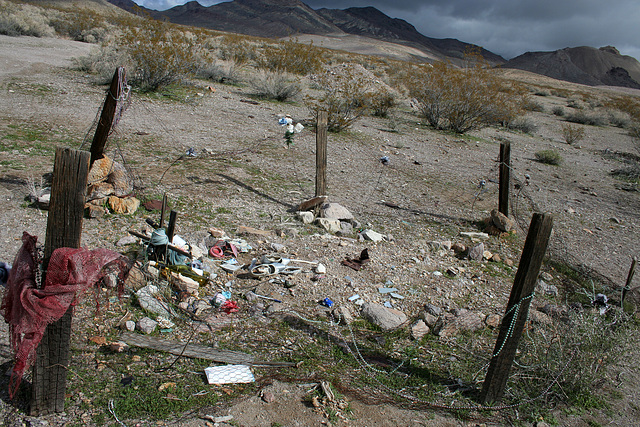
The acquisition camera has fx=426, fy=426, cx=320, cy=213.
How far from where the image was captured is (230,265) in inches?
181

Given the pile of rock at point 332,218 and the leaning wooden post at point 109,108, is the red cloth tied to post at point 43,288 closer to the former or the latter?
the leaning wooden post at point 109,108

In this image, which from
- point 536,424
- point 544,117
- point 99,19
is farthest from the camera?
point 99,19

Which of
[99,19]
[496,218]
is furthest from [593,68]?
[496,218]

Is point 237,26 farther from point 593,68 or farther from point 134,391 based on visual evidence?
A: point 134,391

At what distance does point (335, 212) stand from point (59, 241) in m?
4.34

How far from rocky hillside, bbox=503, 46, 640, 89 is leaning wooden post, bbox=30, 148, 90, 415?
127 metres

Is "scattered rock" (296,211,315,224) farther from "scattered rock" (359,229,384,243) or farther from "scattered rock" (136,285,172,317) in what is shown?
"scattered rock" (136,285,172,317)

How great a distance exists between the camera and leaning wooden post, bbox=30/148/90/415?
2.14m

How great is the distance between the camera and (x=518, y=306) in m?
2.94

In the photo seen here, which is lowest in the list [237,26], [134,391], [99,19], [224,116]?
[134,391]

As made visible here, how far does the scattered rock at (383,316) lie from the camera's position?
13.1 ft

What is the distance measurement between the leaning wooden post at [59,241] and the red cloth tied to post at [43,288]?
0.09m

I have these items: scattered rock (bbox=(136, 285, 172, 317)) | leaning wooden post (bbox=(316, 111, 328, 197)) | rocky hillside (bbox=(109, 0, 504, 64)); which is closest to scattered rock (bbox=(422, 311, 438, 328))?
scattered rock (bbox=(136, 285, 172, 317))

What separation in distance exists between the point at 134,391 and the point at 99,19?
29024 mm
